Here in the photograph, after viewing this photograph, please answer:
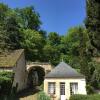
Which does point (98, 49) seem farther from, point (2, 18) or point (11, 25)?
point (2, 18)

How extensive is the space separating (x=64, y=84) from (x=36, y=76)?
17069 millimetres

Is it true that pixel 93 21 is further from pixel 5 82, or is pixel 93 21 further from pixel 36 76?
pixel 36 76

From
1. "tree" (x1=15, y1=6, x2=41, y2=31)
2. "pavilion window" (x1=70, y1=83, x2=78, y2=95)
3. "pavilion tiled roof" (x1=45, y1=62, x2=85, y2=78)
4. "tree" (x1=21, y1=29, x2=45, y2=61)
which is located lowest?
"pavilion window" (x1=70, y1=83, x2=78, y2=95)

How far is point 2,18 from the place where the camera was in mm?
52656

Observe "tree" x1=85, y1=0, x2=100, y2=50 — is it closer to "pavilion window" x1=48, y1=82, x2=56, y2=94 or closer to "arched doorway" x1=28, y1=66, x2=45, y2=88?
"pavilion window" x1=48, y1=82, x2=56, y2=94

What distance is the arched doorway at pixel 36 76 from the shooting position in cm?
5013

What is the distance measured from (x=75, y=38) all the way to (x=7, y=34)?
2796 cm

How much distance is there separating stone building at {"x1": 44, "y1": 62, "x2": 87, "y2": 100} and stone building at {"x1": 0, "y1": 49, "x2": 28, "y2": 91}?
14.5ft

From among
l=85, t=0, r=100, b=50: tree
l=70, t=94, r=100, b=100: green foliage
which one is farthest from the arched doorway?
l=85, t=0, r=100, b=50: tree

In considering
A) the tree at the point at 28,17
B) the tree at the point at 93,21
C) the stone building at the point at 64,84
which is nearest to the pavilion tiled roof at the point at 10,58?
the stone building at the point at 64,84

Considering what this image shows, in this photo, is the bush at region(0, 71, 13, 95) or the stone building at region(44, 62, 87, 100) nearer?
the bush at region(0, 71, 13, 95)

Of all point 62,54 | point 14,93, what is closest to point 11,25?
A: point 14,93

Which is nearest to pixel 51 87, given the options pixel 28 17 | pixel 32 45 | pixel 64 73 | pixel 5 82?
pixel 64 73

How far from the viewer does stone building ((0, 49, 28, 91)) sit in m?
37.8
